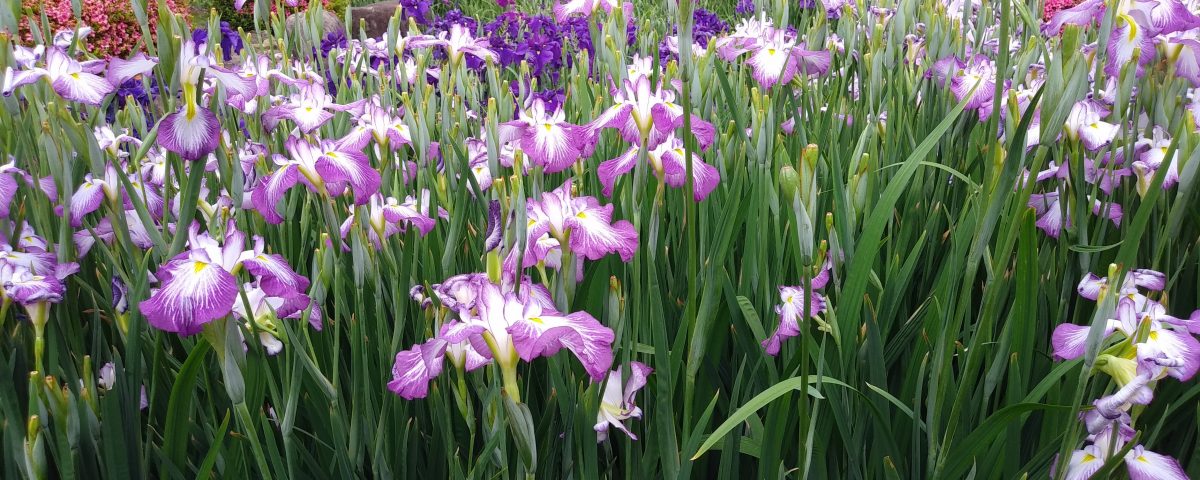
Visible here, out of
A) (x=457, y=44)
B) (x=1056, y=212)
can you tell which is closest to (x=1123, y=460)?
(x=1056, y=212)

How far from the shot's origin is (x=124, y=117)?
2416 mm

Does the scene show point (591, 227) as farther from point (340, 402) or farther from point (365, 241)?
point (340, 402)

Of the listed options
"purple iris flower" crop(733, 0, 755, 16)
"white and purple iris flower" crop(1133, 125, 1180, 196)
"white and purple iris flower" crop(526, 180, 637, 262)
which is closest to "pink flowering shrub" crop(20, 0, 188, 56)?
"purple iris flower" crop(733, 0, 755, 16)

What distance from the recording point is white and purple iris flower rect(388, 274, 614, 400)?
903 millimetres

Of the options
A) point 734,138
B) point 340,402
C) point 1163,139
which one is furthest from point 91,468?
point 1163,139

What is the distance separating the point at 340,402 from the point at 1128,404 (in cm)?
116

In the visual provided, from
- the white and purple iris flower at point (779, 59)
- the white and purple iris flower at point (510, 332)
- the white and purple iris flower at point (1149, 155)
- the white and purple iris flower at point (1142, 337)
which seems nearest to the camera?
the white and purple iris flower at point (510, 332)

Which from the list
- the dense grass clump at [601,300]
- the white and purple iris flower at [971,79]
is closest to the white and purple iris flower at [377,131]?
the dense grass clump at [601,300]

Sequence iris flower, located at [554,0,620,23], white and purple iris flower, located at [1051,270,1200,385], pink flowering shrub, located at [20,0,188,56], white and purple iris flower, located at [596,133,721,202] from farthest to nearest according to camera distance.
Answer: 1. pink flowering shrub, located at [20,0,188,56]
2. iris flower, located at [554,0,620,23]
3. white and purple iris flower, located at [596,133,721,202]
4. white and purple iris flower, located at [1051,270,1200,385]

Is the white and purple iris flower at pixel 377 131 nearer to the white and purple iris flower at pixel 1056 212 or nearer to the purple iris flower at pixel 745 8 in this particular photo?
the white and purple iris flower at pixel 1056 212

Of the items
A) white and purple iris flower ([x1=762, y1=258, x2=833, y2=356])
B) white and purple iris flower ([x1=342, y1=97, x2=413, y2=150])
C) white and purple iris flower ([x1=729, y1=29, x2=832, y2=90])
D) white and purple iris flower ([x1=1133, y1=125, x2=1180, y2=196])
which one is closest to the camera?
white and purple iris flower ([x1=762, y1=258, x2=833, y2=356])

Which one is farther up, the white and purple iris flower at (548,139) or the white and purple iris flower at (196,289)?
the white and purple iris flower at (548,139)

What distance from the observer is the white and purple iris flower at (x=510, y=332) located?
90 cm

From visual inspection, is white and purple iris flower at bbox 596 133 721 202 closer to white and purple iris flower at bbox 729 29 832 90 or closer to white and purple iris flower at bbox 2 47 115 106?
white and purple iris flower at bbox 729 29 832 90
